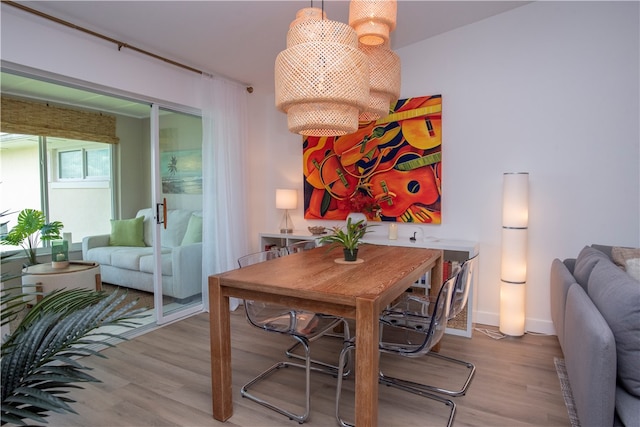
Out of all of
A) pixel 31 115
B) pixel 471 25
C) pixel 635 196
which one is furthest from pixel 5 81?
pixel 635 196

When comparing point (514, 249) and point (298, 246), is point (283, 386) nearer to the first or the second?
point (298, 246)

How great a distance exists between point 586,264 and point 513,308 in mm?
834

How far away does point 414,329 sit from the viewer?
225cm

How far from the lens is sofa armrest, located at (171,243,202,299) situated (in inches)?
147

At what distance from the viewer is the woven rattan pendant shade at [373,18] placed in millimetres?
1930

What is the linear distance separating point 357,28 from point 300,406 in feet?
6.90

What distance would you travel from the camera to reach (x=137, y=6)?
262cm

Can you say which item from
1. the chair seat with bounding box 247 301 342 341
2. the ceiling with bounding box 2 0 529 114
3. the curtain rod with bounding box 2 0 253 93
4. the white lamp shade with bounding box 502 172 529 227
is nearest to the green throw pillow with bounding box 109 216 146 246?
the ceiling with bounding box 2 0 529 114

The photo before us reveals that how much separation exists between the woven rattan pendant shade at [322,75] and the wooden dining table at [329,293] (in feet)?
2.55

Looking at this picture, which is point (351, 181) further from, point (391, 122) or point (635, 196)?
point (635, 196)

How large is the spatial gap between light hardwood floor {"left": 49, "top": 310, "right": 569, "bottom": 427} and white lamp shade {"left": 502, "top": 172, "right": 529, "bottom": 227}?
0.96 m

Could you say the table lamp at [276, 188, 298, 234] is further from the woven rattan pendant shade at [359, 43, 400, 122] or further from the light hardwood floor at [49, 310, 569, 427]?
the woven rattan pendant shade at [359, 43, 400, 122]

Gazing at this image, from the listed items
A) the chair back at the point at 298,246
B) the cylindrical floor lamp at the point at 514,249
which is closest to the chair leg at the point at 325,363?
Answer: the chair back at the point at 298,246

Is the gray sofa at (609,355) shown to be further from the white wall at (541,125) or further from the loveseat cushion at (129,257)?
the loveseat cushion at (129,257)
